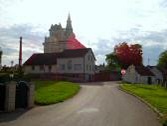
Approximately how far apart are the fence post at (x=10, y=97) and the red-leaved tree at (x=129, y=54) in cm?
8655

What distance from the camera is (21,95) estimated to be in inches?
894

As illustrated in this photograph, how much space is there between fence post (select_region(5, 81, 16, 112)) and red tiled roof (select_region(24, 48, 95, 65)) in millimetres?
60585

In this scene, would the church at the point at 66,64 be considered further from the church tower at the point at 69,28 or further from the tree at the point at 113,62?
the church tower at the point at 69,28

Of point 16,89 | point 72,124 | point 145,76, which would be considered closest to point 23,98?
point 16,89

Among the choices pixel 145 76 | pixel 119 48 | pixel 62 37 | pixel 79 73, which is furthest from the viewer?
pixel 62 37

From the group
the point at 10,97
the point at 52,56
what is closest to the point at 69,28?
the point at 52,56

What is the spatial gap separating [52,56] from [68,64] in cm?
649

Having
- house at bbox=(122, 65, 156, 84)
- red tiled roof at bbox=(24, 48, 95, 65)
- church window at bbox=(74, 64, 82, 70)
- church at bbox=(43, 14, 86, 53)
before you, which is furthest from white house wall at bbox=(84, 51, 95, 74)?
church at bbox=(43, 14, 86, 53)

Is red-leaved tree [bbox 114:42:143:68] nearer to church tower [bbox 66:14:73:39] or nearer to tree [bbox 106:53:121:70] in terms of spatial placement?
tree [bbox 106:53:121:70]

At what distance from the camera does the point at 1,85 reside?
21109mm

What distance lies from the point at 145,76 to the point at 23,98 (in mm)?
70466

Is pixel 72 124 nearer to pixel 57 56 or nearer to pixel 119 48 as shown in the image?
pixel 57 56

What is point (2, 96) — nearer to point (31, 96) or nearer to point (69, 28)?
point (31, 96)

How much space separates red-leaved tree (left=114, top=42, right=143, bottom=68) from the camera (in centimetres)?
10706
